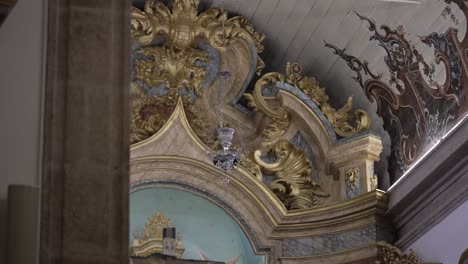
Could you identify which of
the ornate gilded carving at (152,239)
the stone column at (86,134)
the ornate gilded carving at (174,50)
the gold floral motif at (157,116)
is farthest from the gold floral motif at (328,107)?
the stone column at (86,134)

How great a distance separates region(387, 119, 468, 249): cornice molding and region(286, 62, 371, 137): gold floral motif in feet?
2.73

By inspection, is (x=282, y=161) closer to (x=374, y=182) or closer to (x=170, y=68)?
(x=374, y=182)

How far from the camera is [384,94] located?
1121 centimetres

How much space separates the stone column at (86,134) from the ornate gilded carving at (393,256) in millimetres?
5957

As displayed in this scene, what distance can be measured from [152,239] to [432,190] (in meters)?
2.60

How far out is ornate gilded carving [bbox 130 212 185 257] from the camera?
10672 mm

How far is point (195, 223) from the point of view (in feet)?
36.4

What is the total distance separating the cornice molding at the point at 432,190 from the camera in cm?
979

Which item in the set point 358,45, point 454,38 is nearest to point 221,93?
point 358,45

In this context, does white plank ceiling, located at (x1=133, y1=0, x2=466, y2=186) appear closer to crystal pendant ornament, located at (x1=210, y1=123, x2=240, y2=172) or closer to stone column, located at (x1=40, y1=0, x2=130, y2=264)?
crystal pendant ornament, located at (x1=210, y1=123, x2=240, y2=172)

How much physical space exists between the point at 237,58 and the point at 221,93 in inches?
15.1

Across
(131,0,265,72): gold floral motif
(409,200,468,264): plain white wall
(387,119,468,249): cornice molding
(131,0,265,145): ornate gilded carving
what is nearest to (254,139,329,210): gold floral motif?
(131,0,265,145): ornate gilded carving

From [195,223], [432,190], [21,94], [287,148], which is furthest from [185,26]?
[21,94]

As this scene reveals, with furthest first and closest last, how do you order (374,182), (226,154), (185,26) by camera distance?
(185,26) → (374,182) → (226,154)
